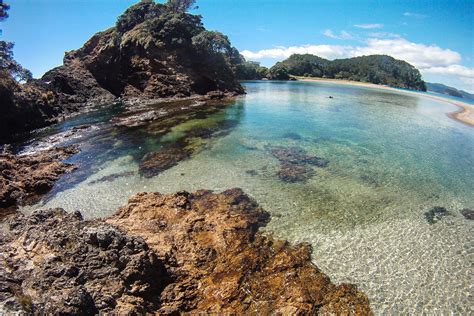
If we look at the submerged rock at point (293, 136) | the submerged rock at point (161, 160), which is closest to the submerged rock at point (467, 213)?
the submerged rock at point (293, 136)

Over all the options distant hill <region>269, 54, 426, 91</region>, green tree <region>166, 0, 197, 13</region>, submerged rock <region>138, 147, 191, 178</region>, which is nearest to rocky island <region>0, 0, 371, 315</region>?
submerged rock <region>138, 147, 191, 178</region>

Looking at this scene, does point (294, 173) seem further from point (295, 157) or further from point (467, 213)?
point (467, 213)

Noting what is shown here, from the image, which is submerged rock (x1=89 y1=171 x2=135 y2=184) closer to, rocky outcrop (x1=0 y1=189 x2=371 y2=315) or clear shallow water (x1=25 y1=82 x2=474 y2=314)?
clear shallow water (x1=25 y1=82 x2=474 y2=314)

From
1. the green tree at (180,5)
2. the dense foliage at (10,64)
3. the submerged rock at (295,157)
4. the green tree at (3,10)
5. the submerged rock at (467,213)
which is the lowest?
the submerged rock at (467,213)

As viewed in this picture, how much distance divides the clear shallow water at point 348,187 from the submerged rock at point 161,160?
0.83m

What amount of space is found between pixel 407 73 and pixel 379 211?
608 ft

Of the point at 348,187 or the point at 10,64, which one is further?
the point at 10,64

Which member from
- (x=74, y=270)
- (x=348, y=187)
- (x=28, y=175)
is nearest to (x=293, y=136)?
(x=348, y=187)

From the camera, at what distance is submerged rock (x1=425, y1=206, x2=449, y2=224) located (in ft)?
55.5

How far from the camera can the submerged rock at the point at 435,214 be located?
55.5ft

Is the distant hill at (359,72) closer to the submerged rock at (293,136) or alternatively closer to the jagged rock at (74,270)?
the submerged rock at (293,136)

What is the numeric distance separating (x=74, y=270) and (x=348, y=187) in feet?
58.1

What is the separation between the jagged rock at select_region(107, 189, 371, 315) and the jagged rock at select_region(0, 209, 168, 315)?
1154 mm

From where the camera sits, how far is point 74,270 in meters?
9.12
